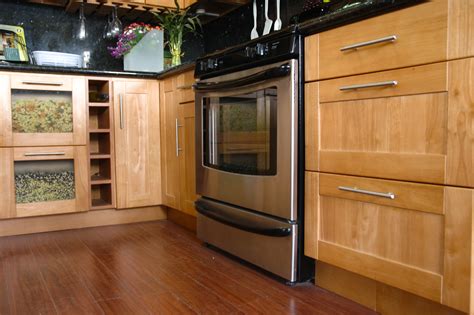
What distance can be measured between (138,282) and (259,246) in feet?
1.74

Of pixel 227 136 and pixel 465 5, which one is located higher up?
pixel 465 5

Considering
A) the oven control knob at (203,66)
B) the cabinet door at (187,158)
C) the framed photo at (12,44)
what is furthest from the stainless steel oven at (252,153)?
the framed photo at (12,44)

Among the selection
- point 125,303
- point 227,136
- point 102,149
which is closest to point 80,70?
point 102,149

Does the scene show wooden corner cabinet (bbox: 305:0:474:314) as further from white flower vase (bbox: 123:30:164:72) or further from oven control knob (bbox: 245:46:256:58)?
white flower vase (bbox: 123:30:164:72)

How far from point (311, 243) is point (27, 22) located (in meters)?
2.65

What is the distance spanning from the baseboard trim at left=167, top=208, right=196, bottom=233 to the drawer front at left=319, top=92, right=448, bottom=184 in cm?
131

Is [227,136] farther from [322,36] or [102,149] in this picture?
[102,149]

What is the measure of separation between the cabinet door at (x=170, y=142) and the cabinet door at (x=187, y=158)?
63 mm

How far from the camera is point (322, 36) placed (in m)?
1.52

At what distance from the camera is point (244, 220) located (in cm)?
187

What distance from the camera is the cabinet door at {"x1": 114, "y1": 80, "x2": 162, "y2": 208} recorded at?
2.79 m

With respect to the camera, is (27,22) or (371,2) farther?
(27,22)

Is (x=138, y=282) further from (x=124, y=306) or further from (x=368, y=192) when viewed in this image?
(x=368, y=192)

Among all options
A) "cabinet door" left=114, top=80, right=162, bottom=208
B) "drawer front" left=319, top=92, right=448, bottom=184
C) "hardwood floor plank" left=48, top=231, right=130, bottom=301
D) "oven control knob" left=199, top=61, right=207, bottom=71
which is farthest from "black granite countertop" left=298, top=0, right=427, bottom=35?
"cabinet door" left=114, top=80, right=162, bottom=208
